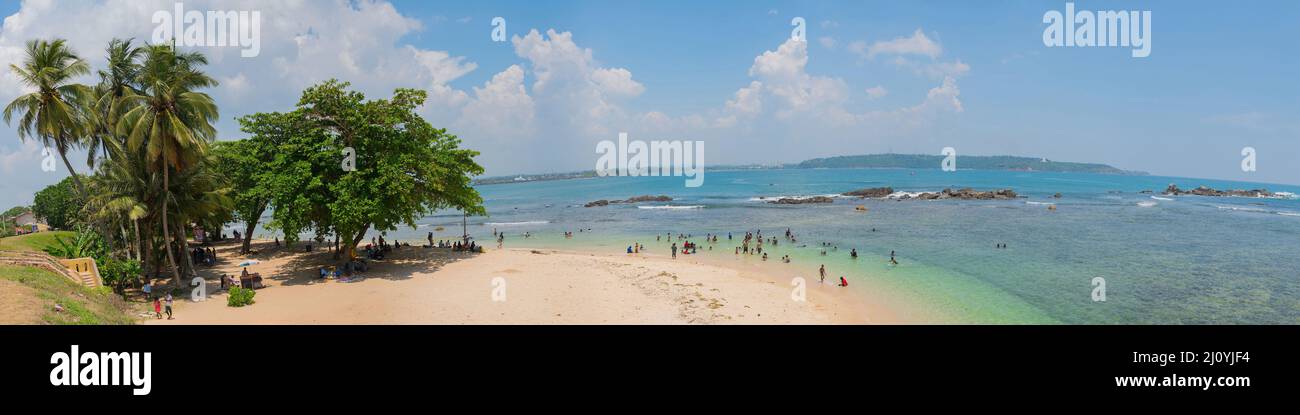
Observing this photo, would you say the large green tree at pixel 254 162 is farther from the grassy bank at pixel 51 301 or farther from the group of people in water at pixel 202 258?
the grassy bank at pixel 51 301

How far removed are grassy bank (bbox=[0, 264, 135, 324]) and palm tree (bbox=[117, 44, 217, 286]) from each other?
351 centimetres

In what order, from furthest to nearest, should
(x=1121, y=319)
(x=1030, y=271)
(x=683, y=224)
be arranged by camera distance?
(x=683, y=224)
(x=1030, y=271)
(x=1121, y=319)

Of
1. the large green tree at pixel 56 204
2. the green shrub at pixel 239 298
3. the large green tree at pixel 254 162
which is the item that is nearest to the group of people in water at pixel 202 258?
the large green tree at pixel 254 162

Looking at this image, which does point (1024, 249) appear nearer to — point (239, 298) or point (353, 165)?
point (353, 165)

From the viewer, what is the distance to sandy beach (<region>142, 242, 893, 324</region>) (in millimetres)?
20750

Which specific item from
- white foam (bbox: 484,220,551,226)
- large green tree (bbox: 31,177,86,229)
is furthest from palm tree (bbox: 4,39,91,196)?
white foam (bbox: 484,220,551,226)

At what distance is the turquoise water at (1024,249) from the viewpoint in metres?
25.4
